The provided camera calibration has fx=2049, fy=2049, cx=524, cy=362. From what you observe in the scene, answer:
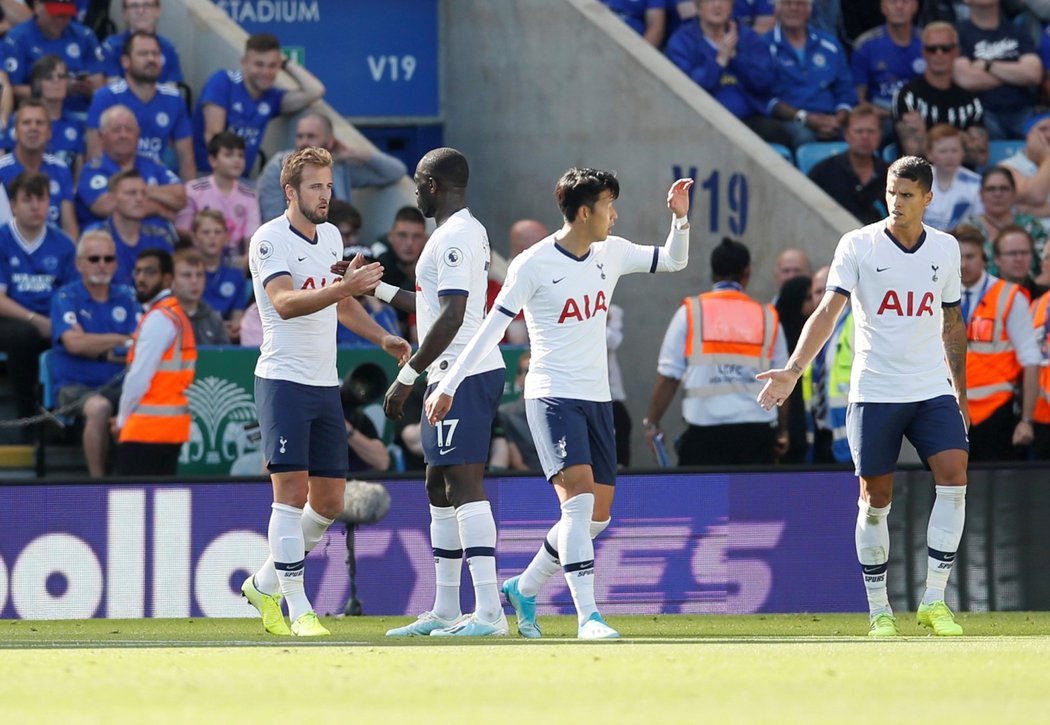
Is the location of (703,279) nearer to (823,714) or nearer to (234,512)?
(234,512)

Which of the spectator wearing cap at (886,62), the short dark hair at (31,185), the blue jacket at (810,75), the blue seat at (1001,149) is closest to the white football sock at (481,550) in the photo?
the short dark hair at (31,185)

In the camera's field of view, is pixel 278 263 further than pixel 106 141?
No

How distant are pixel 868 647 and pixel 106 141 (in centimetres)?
854

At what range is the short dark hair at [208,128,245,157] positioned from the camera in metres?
15.6

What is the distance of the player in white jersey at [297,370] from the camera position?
1009 centimetres

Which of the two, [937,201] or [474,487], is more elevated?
[937,201]

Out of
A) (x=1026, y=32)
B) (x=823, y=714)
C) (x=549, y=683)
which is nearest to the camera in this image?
(x=823, y=714)

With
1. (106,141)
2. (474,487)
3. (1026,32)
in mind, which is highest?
(1026,32)

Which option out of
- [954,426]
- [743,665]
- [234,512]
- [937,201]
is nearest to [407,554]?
[234,512]

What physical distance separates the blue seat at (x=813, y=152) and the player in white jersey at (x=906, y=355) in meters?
7.57

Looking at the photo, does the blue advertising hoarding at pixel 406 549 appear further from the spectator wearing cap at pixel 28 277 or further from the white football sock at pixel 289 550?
the white football sock at pixel 289 550

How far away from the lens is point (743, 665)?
804 centimetres

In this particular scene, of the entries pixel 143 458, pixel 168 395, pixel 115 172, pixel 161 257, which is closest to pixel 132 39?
pixel 115 172

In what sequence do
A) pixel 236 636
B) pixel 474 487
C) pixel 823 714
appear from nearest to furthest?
pixel 823 714 → pixel 474 487 → pixel 236 636
